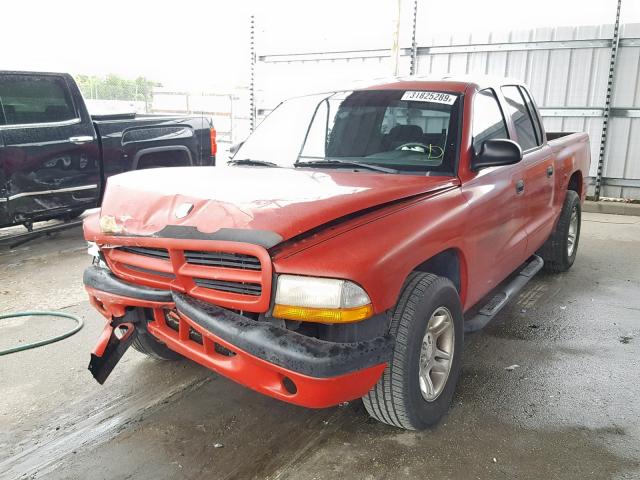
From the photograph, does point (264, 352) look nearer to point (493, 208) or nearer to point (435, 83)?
point (493, 208)

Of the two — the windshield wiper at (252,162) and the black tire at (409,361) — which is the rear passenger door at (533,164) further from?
the windshield wiper at (252,162)

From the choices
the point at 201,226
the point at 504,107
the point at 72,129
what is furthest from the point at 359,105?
the point at 72,129

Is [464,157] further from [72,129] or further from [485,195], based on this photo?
[72,129]

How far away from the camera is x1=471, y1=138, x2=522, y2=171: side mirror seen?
305cm

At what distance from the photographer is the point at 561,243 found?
5215 millimetres

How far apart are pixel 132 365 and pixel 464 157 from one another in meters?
2.37

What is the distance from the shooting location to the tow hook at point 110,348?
262 cm

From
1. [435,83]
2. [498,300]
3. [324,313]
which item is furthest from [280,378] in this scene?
[435,83]

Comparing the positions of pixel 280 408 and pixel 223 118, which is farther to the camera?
pixel 223 118

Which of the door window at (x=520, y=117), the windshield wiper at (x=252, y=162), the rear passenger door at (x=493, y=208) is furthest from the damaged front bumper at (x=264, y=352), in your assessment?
the door window at (x=520, y=117)

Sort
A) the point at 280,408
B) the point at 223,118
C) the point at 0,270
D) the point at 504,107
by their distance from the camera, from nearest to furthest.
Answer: the point at 280,408, the point at 504,107, the point at 0,270, the point at 223,118

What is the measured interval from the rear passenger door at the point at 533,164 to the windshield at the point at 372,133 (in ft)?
2.95

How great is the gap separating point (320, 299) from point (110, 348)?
1.15 metres

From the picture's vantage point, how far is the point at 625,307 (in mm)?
4609
